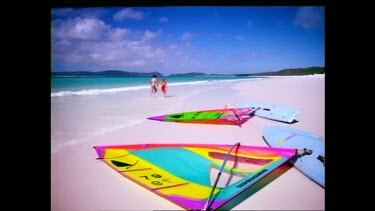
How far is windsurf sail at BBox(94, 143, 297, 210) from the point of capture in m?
1.64

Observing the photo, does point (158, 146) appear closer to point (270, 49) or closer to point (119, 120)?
point (119, 120)

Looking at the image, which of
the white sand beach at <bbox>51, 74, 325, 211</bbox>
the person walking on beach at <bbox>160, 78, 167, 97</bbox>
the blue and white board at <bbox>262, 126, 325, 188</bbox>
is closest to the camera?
the white sand beach at <bbox>51, 74, 325, 211</bbox>

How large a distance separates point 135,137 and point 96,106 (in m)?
0.40

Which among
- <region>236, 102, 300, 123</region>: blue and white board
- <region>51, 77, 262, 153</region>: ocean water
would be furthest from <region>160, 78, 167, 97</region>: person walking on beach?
<region>236, 102, 300, 123</region>: blue and white board

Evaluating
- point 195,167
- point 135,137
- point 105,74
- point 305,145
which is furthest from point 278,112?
point 105,74

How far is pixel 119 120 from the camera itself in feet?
8.25

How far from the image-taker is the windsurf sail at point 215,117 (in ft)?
8.75

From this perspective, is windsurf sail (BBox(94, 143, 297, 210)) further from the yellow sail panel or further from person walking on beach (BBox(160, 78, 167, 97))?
person walking on beach (BBox(160, 78, 167, 97))

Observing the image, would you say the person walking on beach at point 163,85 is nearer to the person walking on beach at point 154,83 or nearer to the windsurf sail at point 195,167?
the person walking on beach at point 154,83

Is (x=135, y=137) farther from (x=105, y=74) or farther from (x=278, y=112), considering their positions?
(x=278, y=112)

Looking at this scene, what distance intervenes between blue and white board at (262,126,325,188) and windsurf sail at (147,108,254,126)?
39 centimetres

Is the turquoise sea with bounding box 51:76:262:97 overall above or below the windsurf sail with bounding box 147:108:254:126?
above

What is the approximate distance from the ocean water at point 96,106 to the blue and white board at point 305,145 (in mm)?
672
